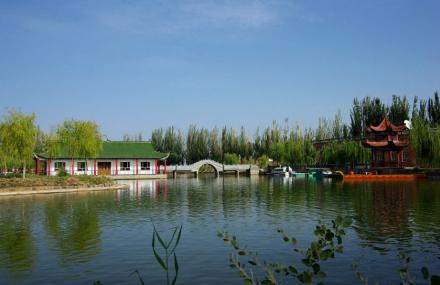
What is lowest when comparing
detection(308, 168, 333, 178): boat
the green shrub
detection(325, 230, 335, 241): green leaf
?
detection(308, 168, 333, 178): boat

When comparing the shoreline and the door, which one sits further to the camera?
the door

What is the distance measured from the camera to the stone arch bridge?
2799 inches

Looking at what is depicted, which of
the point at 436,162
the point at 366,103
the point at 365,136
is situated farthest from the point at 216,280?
the point at 366,103

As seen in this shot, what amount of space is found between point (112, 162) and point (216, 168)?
19808 mm

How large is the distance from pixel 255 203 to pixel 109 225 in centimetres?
977

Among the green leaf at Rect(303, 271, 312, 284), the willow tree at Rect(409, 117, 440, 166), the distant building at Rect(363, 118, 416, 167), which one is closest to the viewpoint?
the green leaf at Rect(303, 271, 312, 284)

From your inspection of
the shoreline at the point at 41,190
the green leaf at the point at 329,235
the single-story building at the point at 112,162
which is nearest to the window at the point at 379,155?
the single-story building at the point at 112,162

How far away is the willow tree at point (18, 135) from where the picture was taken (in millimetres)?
35844

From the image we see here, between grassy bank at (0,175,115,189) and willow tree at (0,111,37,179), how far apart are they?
90.5 inches

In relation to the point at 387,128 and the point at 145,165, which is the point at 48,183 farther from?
the point at 387,128

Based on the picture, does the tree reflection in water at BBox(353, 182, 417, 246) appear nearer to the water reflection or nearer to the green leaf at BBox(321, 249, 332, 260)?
the water reflection

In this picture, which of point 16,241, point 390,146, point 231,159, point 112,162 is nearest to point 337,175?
point 390,146

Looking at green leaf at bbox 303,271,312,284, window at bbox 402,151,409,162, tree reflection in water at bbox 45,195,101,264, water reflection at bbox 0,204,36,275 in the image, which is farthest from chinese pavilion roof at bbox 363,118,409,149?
green leaf at bbox 303,271,312,284

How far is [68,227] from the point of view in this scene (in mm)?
16484
